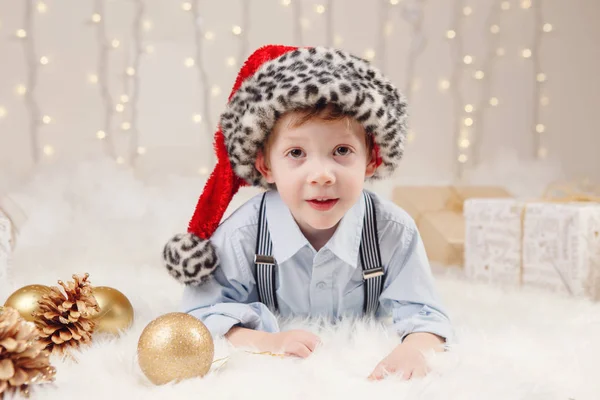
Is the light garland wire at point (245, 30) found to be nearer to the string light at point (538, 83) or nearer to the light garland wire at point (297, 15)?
the light garland wire at point (297, 15)

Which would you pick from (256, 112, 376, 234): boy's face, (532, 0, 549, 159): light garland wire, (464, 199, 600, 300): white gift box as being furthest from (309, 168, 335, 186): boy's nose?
(532, 0, 549, 159): light garland wire

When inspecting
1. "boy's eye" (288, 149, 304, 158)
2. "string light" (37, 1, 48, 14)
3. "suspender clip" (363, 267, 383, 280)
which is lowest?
"suspender clip" (363, 267, 383, 280)

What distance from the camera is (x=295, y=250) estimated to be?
1.04 metres

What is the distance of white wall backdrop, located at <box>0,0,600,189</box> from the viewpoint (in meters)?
2.01

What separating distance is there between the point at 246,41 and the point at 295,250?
1.31 metres

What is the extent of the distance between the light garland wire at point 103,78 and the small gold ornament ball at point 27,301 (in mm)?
1108

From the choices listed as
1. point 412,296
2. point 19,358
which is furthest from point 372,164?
point 19,358

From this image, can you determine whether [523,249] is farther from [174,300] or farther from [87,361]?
[87,361]

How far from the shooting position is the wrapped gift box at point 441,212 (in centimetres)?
192

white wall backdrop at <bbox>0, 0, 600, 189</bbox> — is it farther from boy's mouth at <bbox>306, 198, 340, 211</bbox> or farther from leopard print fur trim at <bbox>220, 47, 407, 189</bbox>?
boy's mouth at <bbox>306, 198, 340, 211</bbox>

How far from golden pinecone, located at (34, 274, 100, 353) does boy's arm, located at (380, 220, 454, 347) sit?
0.52 m

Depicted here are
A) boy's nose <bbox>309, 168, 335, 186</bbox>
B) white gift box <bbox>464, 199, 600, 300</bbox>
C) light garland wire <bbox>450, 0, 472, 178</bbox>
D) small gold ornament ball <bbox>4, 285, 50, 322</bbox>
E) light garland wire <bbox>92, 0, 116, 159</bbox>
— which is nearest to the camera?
boy's nose <bbox>309, 168, 335, 186</bbox>

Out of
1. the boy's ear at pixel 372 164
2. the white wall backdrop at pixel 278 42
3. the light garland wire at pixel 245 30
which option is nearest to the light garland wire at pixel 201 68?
the white wall backdrop at pixel 278 42

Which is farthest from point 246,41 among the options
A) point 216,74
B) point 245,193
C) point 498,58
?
point 498,58
